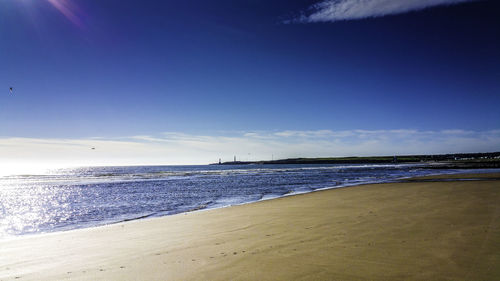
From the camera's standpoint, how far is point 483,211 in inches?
439

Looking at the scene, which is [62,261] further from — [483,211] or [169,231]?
[483,211]

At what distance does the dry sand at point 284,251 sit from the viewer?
5449mm

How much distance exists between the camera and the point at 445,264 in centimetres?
554

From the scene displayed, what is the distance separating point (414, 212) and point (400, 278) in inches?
309

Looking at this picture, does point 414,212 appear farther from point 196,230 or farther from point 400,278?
point 196,230

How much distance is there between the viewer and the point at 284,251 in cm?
688

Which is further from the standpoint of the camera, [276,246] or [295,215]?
[295,215]

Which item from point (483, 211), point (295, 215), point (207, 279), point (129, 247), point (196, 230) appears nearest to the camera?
point (207, 279)

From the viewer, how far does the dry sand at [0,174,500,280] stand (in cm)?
545

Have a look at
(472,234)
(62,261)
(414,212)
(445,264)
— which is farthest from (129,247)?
(414,212)

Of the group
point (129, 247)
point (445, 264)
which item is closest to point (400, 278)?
point (445, 264)

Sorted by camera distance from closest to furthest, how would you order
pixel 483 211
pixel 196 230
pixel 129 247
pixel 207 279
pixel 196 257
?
pixel 207 279
pixel 196 257
pixel 129 247
pixel 196 230
pixel 483 211

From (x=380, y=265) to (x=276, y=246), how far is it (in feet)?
8.44

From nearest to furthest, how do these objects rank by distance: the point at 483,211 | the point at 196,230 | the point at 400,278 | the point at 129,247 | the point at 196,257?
the point at 400,278 → the point at 196,257 → the point at 129,247 → the point at 196,230 → the point at 483,211
